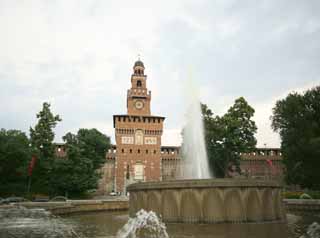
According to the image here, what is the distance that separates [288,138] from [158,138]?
22.9m

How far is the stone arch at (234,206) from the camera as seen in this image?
46.0 ft

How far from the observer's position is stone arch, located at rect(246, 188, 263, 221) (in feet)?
46.8

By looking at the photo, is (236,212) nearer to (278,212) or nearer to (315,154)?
(278,212)

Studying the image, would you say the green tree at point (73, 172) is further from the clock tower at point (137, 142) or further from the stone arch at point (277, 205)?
the stone arch at point (277, 205)

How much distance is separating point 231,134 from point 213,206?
88.8 feet

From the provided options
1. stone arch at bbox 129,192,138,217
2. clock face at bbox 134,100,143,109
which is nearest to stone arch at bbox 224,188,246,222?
stone arch at bbox 129,192,138,217

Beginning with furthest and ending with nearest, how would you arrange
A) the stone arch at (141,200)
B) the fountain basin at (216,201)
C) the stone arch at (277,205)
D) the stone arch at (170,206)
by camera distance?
the stone arch at (141,200), the stone arch at (277,205), the stone arch at (170,206), the fountain basin at (216,201)

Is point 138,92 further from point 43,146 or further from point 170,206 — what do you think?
point 170,206

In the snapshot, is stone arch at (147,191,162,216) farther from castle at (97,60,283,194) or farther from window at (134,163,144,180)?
window at (134,163,144,180)

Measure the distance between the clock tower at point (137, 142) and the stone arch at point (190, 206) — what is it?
126 feet

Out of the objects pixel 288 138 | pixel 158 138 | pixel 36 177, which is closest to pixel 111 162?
pixel 158 138

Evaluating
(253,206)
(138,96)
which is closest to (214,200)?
(253,206)

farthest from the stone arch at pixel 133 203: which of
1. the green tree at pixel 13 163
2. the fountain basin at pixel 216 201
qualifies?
the green tree at pixel 13 163

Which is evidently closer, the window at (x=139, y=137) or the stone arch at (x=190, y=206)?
the stone arch at (x=190, y=206)
